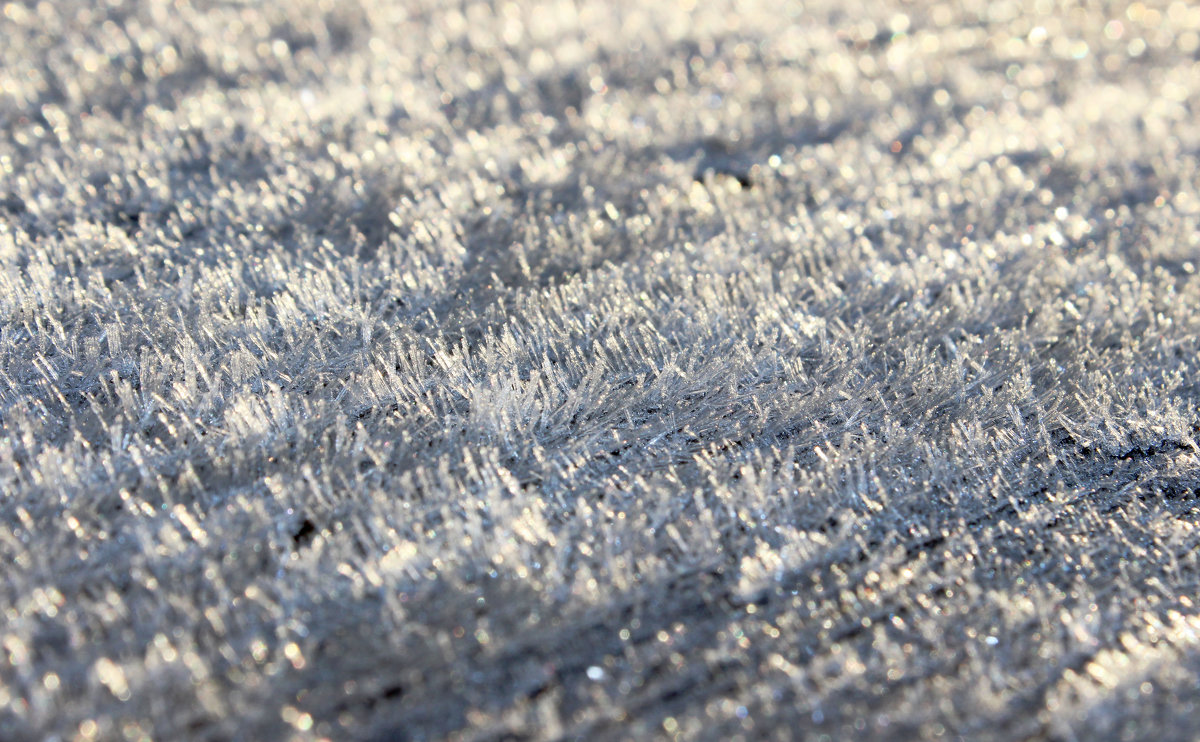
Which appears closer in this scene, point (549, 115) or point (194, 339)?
point (194, 339)

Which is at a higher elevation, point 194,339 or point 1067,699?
point 194,339

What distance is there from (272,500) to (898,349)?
1576mm

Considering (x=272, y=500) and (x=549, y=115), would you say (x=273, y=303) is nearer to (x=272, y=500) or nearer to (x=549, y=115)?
(x=272, y=500)

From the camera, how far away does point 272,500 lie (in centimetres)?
162

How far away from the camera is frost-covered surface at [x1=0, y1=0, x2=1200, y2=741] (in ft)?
4.45

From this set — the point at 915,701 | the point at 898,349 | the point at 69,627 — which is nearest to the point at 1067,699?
the point at 915,701

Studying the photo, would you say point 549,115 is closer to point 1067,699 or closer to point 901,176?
point 901,176

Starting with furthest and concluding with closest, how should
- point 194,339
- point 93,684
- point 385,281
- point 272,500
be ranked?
1. point 385,281
2. point 194,339
3. point 272,500
4. point 93,684

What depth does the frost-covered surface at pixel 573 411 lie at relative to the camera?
1.36 metres

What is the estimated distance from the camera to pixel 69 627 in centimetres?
135

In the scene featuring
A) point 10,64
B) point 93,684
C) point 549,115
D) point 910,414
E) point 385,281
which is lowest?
point 910,414

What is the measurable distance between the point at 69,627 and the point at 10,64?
9.84 ft

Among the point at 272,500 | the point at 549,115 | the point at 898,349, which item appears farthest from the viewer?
the point at 549,115

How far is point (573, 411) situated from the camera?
1.90 metres
